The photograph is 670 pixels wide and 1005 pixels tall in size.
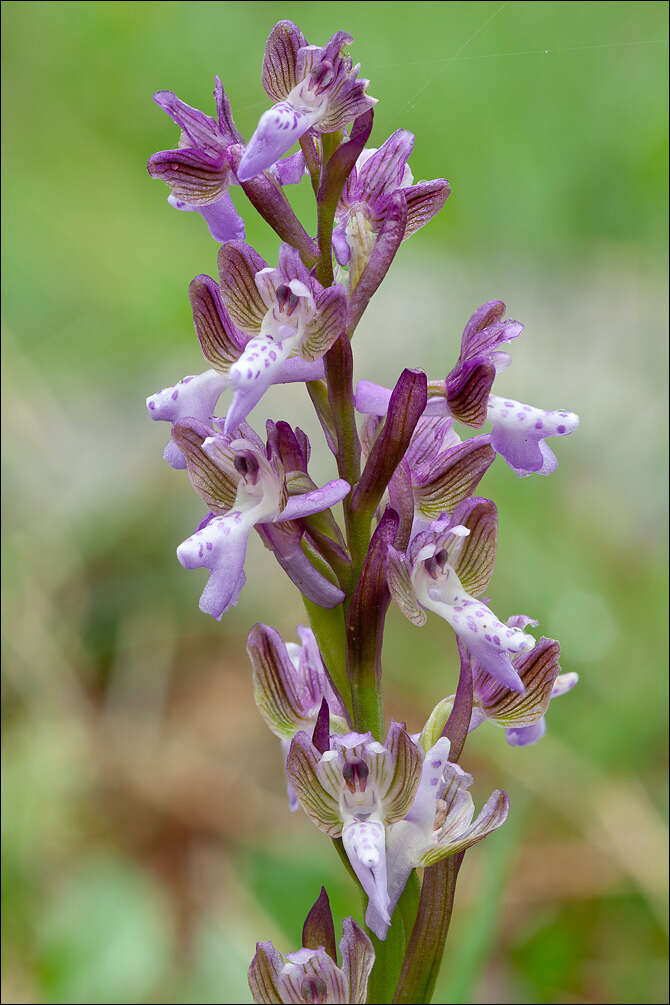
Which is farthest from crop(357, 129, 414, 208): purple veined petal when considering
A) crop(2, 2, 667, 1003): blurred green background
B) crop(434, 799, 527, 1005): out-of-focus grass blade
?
crop(434, 799, 527, 1005): out-of-focus grass blade

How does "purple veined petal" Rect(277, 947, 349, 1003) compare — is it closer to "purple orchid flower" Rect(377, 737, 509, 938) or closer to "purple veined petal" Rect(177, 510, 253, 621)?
"purple orchid flower" Rect(377, 737, 509, 938)

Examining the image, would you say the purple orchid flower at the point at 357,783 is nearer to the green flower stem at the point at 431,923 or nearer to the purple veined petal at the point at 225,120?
the green flower stem at the point at 431,923

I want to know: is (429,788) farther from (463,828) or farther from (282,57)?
(282,57)

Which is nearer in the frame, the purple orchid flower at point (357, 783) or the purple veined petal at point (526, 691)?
the purple orchid flower at point (357, 783)

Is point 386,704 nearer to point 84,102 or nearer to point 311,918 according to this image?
point 311,918

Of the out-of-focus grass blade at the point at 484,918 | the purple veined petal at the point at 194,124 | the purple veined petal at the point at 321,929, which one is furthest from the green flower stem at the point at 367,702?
the purple veined petal at the point at 194,124

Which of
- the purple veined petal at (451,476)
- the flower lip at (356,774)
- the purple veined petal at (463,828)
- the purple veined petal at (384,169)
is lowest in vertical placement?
the purple veined petal at (463,828)

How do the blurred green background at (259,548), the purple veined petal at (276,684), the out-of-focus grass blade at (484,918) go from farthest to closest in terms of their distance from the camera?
the blurred green background at (259,548) < the out-of-focus grass blade at (484,918) < the purple veined petal at (276,684)
